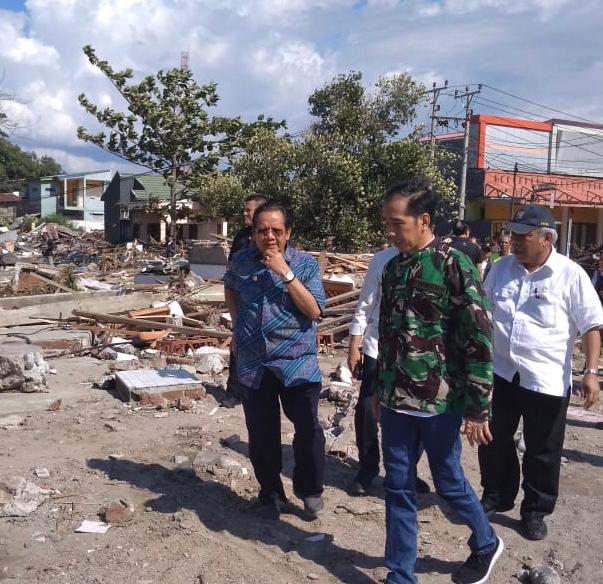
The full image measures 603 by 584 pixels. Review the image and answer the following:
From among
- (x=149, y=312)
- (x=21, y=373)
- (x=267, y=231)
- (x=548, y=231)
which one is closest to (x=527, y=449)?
(x=548, y=231)

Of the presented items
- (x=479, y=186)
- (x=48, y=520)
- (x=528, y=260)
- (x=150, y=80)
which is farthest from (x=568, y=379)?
(x=479, y=186)

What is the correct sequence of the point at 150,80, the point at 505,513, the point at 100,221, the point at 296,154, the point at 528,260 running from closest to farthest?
the point at 528,260 → the point at 505,513 → the point at 296,154 → the point at 150,80 → the point at 100,221

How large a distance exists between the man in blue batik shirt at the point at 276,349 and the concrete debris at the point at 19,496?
4.30 feet

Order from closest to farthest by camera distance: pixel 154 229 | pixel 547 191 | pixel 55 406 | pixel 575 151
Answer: pixel 55 406
pixel 547 191
pixel 575 151
pixel 154 229

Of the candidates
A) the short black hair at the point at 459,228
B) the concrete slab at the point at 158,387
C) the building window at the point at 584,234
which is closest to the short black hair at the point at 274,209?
the concrete slab at the point at 158,387

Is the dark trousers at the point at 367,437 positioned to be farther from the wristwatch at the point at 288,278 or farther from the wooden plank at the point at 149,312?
the wooden plank at the point at 149,312

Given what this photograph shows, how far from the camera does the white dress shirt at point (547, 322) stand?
365cm

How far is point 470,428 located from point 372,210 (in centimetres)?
1564

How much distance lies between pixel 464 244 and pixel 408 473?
11.8 feet

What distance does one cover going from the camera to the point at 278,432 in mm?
3938

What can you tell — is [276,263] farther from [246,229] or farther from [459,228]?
[459,228]

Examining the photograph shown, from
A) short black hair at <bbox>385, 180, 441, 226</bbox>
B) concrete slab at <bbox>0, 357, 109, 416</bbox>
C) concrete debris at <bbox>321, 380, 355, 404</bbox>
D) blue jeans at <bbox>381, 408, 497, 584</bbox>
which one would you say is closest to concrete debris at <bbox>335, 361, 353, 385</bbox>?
concrete debris at <bbox>321, 380, 355, 404</bbox>

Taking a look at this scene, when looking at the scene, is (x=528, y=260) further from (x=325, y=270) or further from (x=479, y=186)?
(x=479, y=186)

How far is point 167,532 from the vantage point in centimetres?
375
